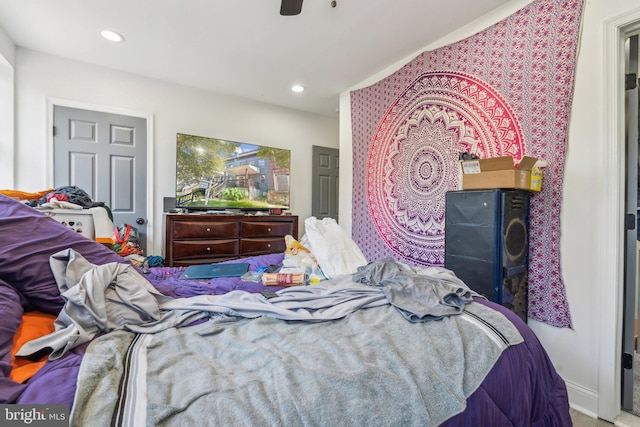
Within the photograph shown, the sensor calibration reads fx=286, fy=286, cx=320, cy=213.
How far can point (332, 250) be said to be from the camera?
1.81 metres

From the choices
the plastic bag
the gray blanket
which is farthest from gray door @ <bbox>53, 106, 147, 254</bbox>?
the gray blanket

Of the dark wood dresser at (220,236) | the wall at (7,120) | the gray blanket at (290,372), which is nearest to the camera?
the gray blanket at (290,372)

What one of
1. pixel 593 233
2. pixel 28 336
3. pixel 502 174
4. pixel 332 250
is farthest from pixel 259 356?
pixel 593 233

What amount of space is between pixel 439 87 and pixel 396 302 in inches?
82.5

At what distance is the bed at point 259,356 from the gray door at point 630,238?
0.88m

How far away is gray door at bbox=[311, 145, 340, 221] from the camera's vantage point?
457 centimetres

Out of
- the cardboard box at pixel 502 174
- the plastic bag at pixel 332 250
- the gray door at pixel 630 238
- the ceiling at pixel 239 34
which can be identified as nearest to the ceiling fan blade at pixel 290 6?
the ceiling at pixel 239 34

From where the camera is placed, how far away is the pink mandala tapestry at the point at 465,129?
5.90 feet

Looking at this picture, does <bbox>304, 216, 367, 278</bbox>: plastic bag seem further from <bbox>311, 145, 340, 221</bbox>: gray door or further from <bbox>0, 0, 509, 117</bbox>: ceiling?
<bbox>311, 145, 340, 221</bbox>: gray door

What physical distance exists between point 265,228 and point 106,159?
1906 millimetres

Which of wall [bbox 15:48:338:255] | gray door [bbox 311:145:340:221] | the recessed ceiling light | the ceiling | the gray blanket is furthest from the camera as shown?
gray door [bbox 311:145:340:221]

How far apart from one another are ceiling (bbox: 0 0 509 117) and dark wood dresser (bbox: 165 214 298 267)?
166 centimetres

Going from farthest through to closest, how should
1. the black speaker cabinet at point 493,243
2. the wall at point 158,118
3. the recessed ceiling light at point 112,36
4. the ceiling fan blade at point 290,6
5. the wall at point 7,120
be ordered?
the wall at point 158,118, the wall at point 7,120, the recessed ceiling light at point 112,36, the black speaker cabinet at point 493,243, the ceiling fan blade at point 290,6

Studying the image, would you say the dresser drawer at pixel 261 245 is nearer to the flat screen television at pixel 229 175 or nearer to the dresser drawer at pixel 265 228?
the dresser drawer at pixel 265 228
